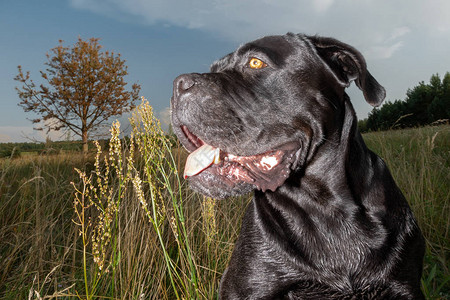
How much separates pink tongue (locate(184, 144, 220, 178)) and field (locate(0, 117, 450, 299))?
18 cm

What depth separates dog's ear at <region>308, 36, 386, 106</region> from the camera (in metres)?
2.41

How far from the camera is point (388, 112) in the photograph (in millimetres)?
42281

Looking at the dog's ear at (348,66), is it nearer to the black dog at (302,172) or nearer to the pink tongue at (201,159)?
the black dog at (302,172)

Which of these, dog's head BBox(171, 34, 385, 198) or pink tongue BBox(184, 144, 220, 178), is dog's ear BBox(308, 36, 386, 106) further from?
pink tongue BBox(184, 144, 220, 178)

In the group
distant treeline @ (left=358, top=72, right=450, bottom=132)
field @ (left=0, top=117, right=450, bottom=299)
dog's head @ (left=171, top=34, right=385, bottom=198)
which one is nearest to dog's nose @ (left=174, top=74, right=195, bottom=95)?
dog's head @ (left=171, top=34, right=385, bottom=198)

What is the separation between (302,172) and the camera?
8.08 ft

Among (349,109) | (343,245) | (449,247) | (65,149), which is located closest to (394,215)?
(343,245)

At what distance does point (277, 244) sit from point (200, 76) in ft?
3.66

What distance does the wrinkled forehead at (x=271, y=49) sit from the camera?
92.4 inches

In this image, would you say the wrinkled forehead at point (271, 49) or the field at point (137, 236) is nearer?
the wrinkled forehead at point (271, 49)

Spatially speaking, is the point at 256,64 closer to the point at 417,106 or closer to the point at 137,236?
the point at 137,236

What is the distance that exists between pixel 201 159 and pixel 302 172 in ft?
2.11

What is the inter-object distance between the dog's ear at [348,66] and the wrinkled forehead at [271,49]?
0.43ft

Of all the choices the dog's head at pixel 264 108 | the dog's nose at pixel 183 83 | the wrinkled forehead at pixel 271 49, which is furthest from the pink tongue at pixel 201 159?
the wrinkled forehead at pixel 271 49
